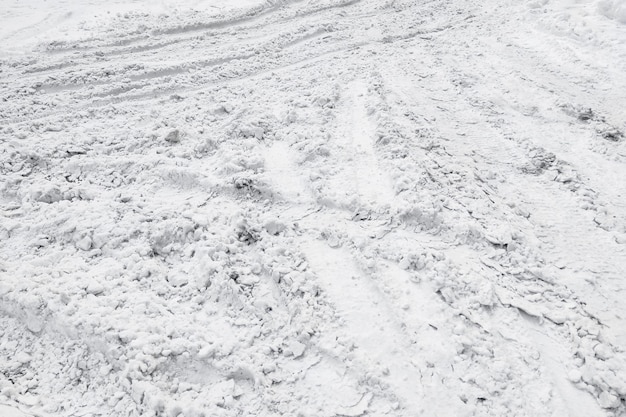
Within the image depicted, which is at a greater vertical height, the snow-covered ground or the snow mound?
the snow mound

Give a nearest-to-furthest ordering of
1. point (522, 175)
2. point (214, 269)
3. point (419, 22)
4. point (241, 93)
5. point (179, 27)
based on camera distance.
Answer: point (214, 269) < point (522, 175) < point (241, 93) < point (419, 22) < point (179, 27)

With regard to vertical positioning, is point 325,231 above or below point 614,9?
below

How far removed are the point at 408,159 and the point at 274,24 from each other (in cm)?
398

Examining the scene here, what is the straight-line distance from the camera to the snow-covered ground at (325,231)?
82.7 inches

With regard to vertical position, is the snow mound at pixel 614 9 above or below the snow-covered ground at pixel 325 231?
above

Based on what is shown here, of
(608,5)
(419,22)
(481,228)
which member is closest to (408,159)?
(481,228)

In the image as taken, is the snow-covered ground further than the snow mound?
No

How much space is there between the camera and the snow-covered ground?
2.10m

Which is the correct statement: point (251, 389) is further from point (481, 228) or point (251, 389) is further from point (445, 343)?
point (481, 228)

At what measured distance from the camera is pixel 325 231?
9.32 feet

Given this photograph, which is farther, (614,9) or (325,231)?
(614,9)

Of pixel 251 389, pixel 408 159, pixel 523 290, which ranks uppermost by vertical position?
pixel 408 159

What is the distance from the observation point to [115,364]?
2205mm

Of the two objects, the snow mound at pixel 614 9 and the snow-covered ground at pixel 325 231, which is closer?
the snow-covered ground at pixel 325 231
